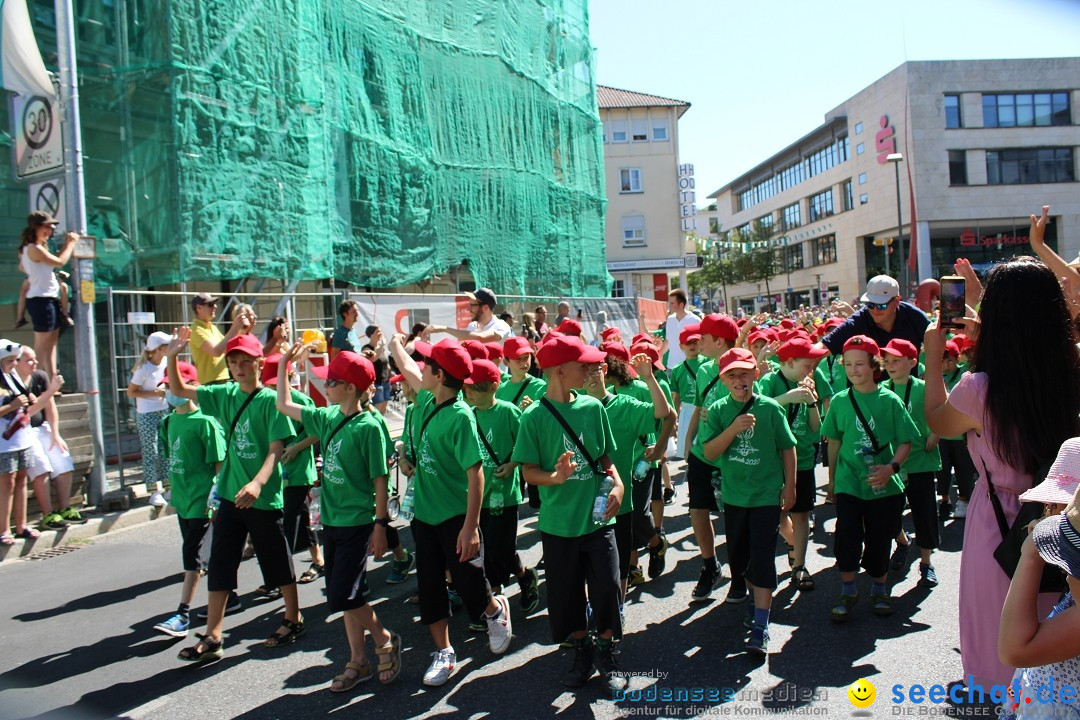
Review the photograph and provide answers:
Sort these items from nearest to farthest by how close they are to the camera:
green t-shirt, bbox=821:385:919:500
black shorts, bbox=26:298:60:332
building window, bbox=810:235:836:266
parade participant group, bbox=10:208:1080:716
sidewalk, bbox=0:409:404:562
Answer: parade participant group, bbox=10:208:1080:716, green t-shirt, bbox=821:385:919:500, sidewalk, bbox=0:409:404:562, black shorts, bbox=26:298:60:332, building window, bbox=810:235:836:266

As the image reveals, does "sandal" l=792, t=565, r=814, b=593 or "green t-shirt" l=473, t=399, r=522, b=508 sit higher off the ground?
"green t-shirt" l=473, t=399, r=522, b=508

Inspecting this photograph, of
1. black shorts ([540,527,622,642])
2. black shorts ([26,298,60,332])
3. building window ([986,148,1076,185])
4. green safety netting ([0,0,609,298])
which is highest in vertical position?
building window ([986,148,1076,185])

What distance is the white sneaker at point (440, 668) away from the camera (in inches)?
165

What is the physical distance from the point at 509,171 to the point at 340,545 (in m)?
15.0

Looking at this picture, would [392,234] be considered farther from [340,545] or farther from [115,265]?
[340,545]

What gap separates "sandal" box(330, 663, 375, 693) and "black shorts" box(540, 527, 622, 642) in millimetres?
1068

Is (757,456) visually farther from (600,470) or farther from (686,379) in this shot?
(686,379)

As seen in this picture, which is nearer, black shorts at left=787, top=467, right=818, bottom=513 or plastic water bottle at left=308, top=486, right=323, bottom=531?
plastic water bottle at left=308, top=486, right=323, bottom=531

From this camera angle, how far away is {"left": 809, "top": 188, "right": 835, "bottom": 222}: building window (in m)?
59.6

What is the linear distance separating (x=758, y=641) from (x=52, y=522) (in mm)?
6794

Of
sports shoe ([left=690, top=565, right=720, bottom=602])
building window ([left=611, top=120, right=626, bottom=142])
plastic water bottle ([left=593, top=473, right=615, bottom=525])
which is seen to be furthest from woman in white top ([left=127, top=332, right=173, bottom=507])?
building window ([left=611, top=120, right=626, bottom=142])

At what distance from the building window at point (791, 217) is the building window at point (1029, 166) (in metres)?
17.9

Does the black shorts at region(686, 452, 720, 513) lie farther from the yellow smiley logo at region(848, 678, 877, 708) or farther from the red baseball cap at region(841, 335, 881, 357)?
the yellow smiley logo at region(848, 678, 877, 708)

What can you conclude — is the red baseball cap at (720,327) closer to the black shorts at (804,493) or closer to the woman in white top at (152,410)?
the black shorts at (804,493)
